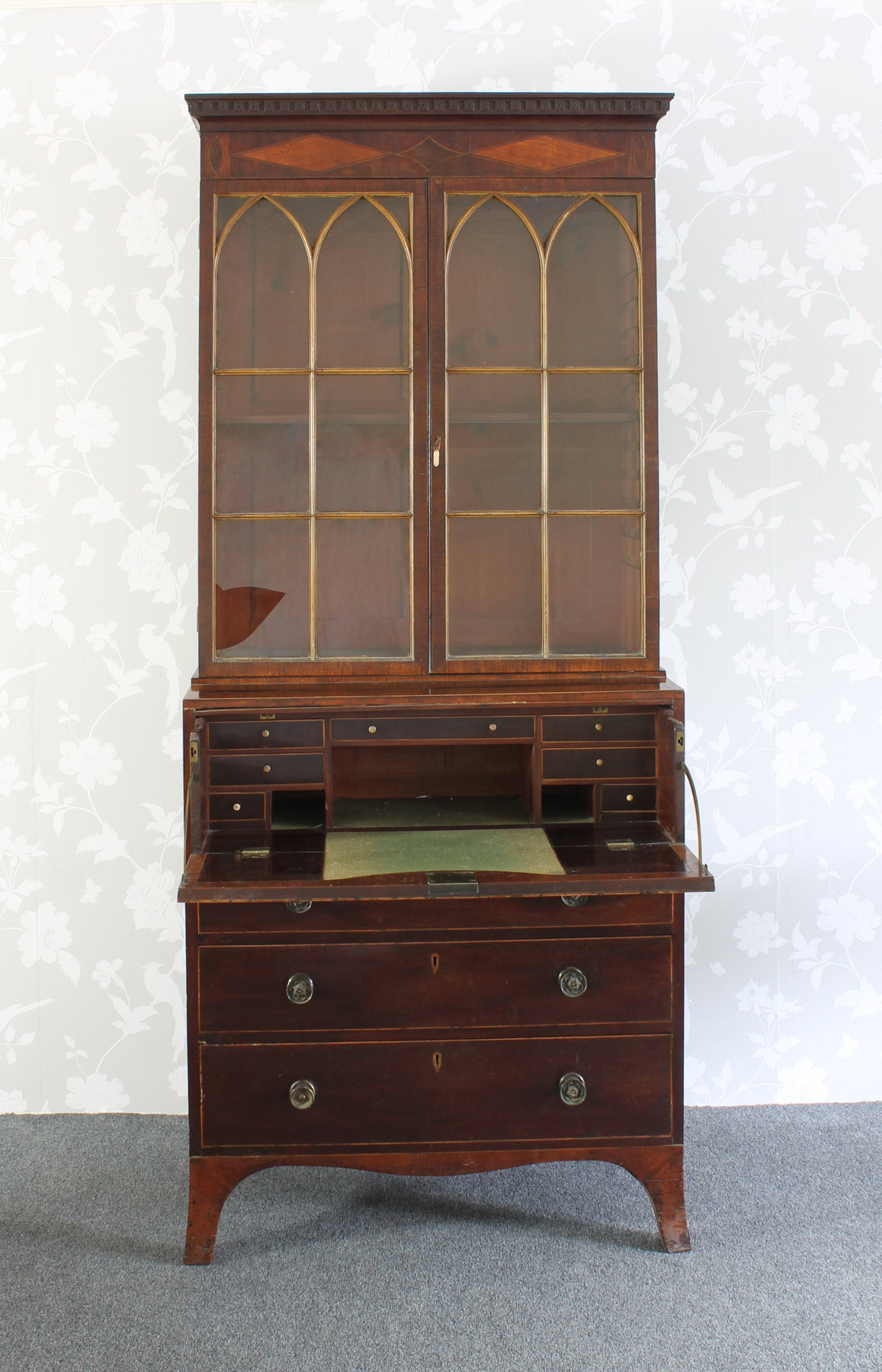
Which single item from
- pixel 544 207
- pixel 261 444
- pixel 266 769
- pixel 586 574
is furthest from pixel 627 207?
pixel 266 769

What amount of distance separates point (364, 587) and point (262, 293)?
58 cm

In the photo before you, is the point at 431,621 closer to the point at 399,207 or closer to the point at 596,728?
the point at 596,728

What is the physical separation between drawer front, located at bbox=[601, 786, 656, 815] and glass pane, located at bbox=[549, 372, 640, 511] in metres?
0.55

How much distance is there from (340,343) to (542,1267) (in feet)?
5.77

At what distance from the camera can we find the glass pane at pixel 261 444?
6.15ft

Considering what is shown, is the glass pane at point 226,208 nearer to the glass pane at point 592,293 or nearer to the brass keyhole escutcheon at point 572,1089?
the glass pane at point 592,293

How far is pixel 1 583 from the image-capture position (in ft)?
7.51

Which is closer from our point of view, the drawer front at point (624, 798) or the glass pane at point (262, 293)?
the glass pane at point (262, 293)

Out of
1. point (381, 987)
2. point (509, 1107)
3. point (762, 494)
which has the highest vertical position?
point (762, 494)

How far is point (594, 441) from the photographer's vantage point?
1909 millimetres

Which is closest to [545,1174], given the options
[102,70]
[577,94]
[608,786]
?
[608,786]

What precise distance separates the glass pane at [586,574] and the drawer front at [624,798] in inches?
10.7

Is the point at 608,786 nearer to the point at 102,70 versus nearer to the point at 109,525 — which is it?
the point at 109,525

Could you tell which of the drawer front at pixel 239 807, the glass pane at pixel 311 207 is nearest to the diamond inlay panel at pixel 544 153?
the glass pane at pixel 311 207
